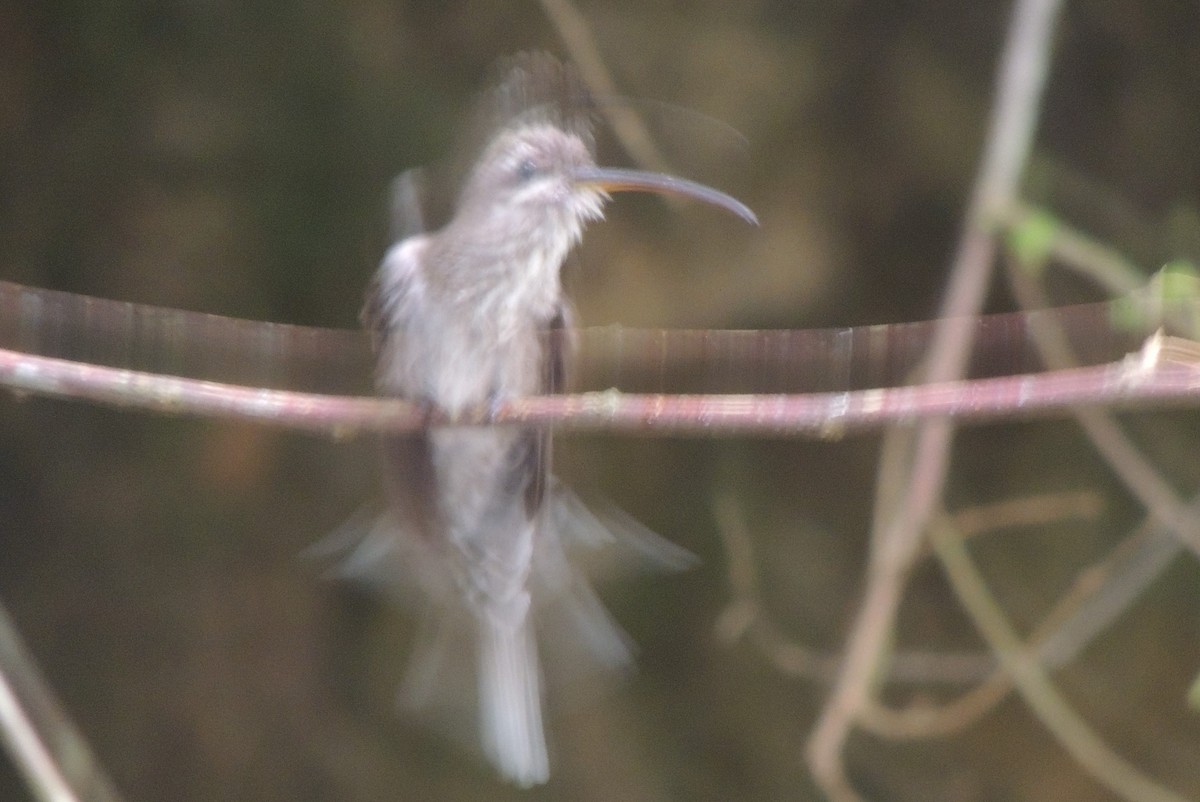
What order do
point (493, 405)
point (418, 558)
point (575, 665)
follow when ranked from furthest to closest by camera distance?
point (575, 665) < point (418, 558) < point (493, 405)

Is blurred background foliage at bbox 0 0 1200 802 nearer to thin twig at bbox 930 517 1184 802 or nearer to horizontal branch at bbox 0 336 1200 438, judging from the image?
thin twig at bbox 930 517 1184 802

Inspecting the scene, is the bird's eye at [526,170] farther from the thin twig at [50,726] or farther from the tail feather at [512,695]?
the thin twig at [50,726]

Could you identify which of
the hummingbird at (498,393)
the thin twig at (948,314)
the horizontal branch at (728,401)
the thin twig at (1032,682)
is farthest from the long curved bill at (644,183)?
the thin twig at (1032,682)

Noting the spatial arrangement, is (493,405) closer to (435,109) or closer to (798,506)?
(435,109)

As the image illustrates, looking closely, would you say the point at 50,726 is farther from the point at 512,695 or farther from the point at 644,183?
the point at 644,183

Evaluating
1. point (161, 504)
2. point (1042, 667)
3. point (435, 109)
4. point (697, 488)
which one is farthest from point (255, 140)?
point (1042, 667)

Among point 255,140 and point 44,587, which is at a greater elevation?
point 255,140

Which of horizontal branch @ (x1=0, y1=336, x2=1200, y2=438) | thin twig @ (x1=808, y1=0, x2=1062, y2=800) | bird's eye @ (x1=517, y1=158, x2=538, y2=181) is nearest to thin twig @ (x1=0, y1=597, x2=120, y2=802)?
horizontal branch @ (x1=0, y1=336, x2=1200, y2=438)
